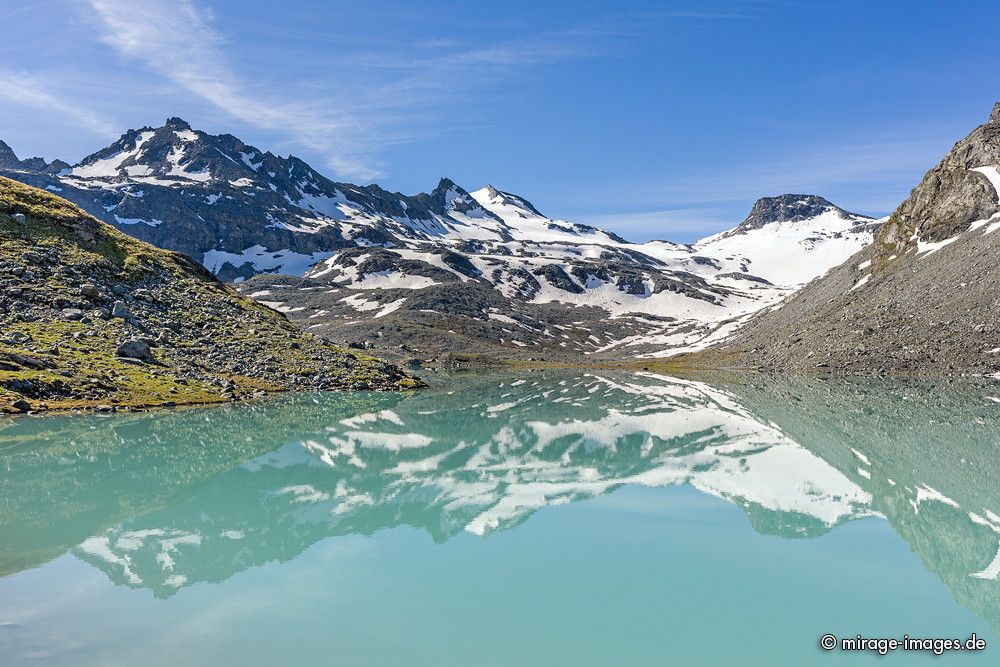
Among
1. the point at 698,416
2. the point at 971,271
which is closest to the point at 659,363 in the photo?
the point at 971,271

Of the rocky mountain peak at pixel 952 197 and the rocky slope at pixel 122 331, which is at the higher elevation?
the rocky mountain peak at pixel 952 197

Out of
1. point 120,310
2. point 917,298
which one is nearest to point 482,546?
point 120,310

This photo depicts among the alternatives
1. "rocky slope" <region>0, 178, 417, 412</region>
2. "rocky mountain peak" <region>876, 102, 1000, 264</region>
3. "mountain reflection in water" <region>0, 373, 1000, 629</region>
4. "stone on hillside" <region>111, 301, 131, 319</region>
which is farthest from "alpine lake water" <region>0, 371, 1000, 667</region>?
"rocky mountain peak" <region>876, 102, 1000, 264</region>

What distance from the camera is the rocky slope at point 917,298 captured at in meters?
108

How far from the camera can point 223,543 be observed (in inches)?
875

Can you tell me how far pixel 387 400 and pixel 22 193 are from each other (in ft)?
166

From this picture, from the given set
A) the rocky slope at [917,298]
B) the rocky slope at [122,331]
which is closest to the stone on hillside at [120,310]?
the rocky slope at [122,331]

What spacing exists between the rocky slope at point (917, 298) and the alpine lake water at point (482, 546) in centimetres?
6930

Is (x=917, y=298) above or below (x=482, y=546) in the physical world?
above

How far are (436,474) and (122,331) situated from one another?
145ft

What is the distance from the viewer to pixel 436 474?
1430 inches

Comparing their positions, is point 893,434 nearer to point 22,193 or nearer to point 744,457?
point 744,457

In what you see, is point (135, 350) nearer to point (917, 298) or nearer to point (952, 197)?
point (917, 298)

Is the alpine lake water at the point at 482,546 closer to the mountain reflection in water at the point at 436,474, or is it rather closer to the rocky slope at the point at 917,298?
the mountain reflection in water at the point at 436,474
